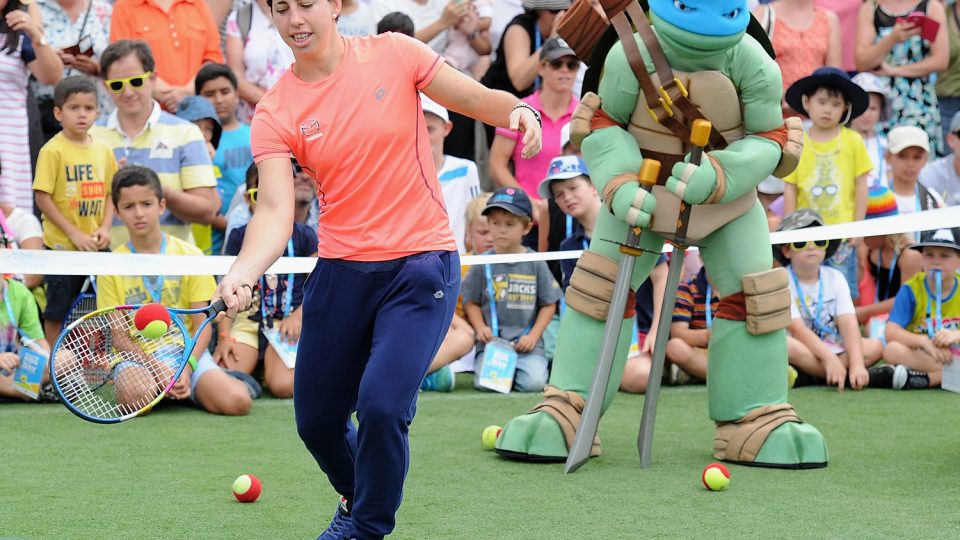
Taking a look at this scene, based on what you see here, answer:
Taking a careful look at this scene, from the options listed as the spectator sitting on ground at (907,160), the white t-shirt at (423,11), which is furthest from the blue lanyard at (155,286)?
the spectator sitting on ground at (907,160)

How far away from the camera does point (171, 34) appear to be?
9492 mm

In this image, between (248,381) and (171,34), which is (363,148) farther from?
(171,34)

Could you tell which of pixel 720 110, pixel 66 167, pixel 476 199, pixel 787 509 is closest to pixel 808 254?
pixel 476 199

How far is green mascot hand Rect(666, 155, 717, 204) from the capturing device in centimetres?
571

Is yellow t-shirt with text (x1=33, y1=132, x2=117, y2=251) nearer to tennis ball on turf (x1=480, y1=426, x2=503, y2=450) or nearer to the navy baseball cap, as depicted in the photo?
the navy baseball cap

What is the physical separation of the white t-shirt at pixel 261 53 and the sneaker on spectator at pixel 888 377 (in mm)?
4562

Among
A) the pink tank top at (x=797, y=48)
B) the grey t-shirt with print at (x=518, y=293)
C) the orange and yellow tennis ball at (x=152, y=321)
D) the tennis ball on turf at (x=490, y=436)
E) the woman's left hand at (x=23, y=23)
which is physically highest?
the pink tank top at (x=797, y=48)

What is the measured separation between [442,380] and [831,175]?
3116 millimetres

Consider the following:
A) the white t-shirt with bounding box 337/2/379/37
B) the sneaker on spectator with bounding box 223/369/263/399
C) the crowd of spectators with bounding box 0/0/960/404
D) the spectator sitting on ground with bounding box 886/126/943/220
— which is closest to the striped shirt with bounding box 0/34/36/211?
the crowd of spectators with bounding box 0/0/960/404

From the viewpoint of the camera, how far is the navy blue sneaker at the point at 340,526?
4643 mm

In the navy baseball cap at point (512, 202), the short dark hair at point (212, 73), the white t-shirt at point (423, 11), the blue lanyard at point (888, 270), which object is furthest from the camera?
the white t-shirt at point (423, 11)

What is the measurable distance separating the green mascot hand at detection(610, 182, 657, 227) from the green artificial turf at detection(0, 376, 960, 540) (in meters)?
1.12

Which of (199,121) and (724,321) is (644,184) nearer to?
(724,321)

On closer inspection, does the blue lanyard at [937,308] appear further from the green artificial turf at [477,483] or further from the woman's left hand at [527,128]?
the woman's left hand at [527,128]
